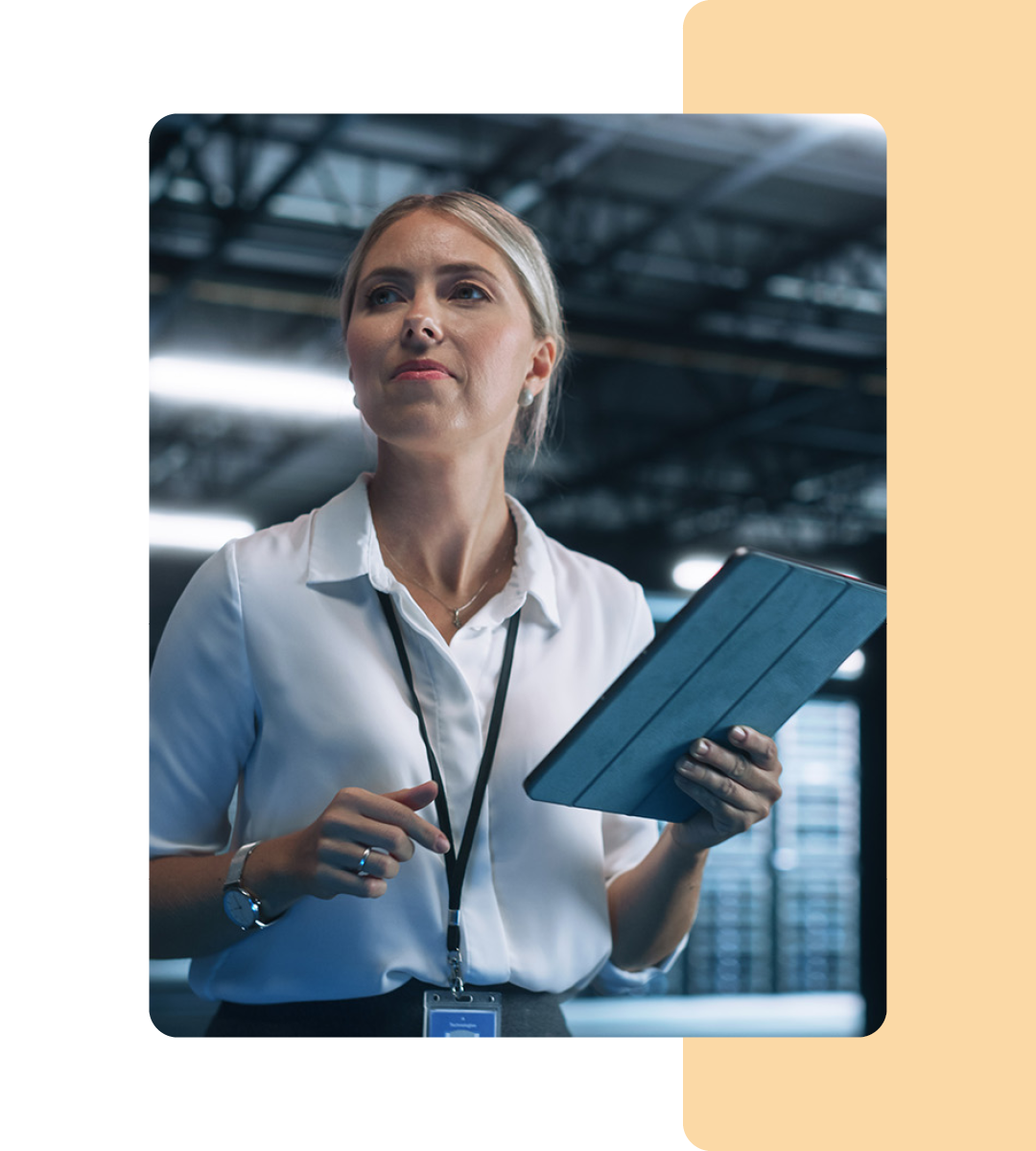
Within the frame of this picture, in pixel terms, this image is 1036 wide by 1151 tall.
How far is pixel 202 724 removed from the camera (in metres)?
2.24

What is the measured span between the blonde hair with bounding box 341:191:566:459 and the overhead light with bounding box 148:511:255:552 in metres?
0.40

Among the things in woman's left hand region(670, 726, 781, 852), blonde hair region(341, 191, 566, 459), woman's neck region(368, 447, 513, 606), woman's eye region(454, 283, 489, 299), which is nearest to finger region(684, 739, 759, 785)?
woman's left hand region(670, 726, 781, 852)

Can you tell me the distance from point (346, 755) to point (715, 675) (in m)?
0.63

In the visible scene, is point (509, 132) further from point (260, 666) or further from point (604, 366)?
point (260, 666)

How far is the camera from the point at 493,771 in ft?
7.43

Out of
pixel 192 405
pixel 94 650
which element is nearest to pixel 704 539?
pixel 192 405

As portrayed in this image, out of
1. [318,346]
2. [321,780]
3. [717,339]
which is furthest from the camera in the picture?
[717,339]

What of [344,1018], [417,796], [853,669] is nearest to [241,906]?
[344,1018]

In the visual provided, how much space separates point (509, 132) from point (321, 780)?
1.25m

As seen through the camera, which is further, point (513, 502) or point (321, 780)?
point (513, 502)

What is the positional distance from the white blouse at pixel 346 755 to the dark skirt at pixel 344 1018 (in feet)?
0.08

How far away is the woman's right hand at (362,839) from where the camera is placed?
2002 mm

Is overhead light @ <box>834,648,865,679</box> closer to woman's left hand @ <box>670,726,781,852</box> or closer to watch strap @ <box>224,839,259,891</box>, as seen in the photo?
woman's left hand @ <box>670,726,781,852</box>

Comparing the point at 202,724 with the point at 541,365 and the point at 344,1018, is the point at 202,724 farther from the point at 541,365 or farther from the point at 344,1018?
the point at 541,365
